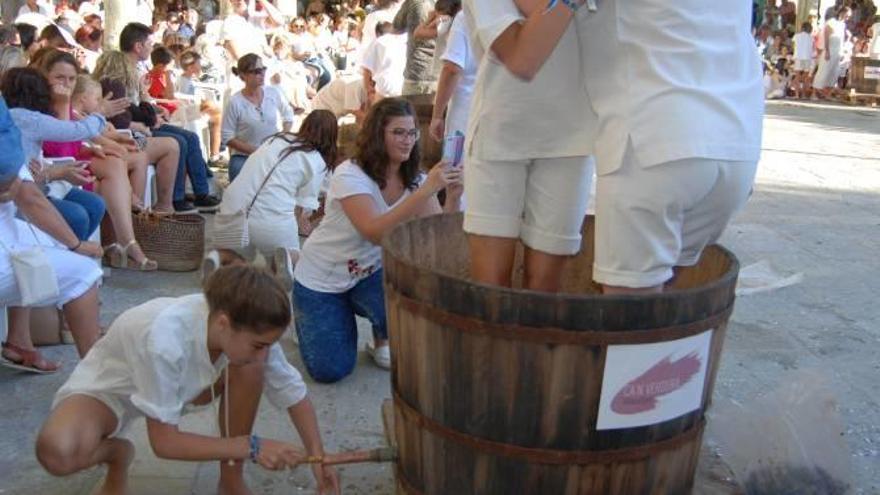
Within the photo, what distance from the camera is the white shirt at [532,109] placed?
7.32 feet

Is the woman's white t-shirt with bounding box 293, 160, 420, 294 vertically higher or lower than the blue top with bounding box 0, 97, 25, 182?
lower

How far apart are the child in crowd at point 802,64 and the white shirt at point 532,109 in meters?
17.8

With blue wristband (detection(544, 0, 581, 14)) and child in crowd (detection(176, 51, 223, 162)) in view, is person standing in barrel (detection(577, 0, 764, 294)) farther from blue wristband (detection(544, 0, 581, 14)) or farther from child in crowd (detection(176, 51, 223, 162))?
child in crowd (detection(176, 51, 223, 162))

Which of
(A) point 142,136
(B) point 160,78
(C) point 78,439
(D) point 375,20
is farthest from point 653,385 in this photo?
(D) point 375,20

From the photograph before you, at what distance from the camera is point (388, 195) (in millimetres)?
3814

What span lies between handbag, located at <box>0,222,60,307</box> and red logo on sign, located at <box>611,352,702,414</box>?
84.6 inches

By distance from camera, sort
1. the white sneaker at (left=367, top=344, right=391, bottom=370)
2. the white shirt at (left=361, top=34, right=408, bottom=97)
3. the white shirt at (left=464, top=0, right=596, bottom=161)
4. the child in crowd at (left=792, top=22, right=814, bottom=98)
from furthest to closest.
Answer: the child in crowd at (left=792, top=22, right=814, bottom=98) → the white shirt at (left=361, top=34, right=408, bottom=97) → the white sneaker at (left=367, top=344, right=391, bottom=370) → the white shirt at (left=464, top=0, right=596, bottom=161)

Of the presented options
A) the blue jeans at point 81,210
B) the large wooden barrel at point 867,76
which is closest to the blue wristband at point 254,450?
the blue jeans at point 81,210

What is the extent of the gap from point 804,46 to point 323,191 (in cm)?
1474

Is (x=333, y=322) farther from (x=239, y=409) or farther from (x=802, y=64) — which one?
(x=802, y=64)

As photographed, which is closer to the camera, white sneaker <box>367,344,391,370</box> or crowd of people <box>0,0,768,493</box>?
crowd of people <box>0,0,768,493</box>

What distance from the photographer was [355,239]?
3818 mm

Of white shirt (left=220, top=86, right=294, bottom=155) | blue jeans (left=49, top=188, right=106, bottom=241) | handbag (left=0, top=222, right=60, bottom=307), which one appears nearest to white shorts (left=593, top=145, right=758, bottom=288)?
handbag (left=0, top=222, right=60, bottom=307)

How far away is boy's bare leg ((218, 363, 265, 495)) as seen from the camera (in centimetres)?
264
